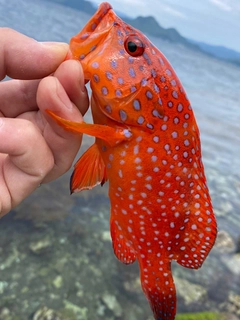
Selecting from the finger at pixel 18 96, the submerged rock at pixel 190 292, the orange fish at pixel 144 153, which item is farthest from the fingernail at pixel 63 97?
the submerged rock at pixel 190 292

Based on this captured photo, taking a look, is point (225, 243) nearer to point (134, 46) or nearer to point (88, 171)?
point (88, 171)

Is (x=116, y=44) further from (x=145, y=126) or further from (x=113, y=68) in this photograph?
(x=145, y=126)

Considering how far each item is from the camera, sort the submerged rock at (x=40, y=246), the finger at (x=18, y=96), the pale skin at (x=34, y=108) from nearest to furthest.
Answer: the pale skin at (x=34, y=108) < the finger at (x=18, y=96) < the submerged rock at (x=40, y=246)

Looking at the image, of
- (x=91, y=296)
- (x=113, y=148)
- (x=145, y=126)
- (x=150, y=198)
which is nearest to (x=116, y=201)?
(x=150, y=198)

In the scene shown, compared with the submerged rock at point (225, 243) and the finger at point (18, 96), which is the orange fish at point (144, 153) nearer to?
the finger at point (18, 96)

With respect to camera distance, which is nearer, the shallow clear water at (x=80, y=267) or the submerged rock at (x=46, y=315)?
the submerged rock at (x=46, y=315)

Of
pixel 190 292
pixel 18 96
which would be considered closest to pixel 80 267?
pixel 190 292

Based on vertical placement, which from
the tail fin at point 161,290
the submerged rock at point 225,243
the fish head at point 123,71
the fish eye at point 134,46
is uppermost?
the fish eye at point 134,46

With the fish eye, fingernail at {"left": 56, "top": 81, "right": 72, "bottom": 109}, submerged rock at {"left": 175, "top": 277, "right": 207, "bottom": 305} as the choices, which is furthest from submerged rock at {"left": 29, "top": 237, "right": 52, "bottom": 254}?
the fish eye
